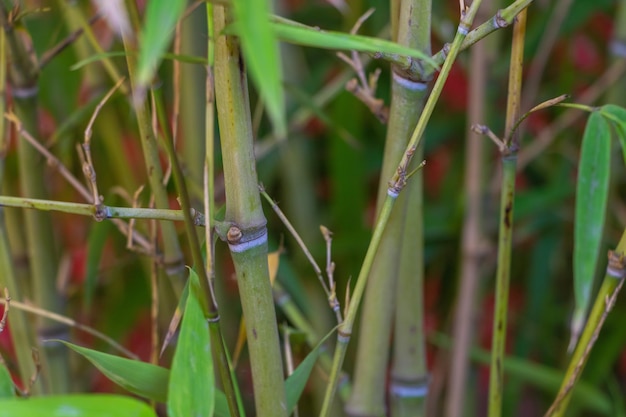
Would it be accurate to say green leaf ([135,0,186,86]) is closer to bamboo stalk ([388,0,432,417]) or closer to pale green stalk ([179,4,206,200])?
bamboo stalk ([388,0,432,417])

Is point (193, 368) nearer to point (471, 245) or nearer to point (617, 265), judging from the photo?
point (617, 265)

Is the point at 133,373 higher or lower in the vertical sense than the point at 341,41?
lower

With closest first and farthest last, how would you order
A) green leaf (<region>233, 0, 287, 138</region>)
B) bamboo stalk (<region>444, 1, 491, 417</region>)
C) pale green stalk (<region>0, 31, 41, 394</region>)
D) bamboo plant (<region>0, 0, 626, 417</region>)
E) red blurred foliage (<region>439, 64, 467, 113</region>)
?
green leaf (<region>233, 0, 287, 138</region>) → bamboo plant (<region>0, 0, 626, 417</region>) → pale green stalk (<region>0, 31, 41, 394</region>) → bamboo stalk (<region>444, 1, 491, 417</region>) → red blurred foliage (<region>439, 64, 467, 113</region>)

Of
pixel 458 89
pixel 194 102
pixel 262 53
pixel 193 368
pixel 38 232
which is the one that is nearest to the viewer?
pixel 262 53

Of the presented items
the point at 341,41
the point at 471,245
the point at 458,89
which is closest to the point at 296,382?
the point at 341,41

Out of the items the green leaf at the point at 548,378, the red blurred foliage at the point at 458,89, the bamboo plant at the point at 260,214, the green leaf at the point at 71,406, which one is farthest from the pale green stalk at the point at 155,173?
the red blurred foliage at the point at 458,89

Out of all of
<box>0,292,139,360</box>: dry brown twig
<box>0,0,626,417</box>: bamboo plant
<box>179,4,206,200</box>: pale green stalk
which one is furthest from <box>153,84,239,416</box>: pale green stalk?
<box>179,4,206,200</box>: pale green stalk

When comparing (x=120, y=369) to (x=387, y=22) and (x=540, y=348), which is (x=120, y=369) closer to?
(x=387, y=22)

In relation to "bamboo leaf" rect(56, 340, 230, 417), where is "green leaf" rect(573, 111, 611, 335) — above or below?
above
